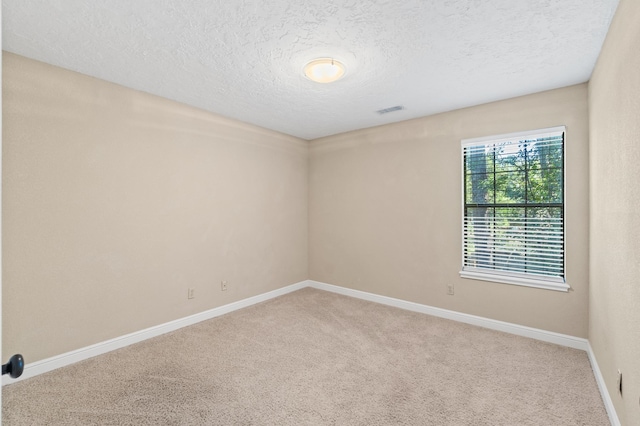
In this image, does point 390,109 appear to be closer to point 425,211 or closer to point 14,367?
point 425,211

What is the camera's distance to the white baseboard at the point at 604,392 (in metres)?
2.21

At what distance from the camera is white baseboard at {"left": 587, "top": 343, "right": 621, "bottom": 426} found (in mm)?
2212

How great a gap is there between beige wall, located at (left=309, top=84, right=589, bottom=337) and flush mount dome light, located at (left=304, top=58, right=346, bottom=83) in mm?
1800

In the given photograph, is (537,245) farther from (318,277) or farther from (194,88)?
(194,88)

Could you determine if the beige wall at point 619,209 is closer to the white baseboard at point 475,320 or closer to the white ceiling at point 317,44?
the white ceiling at point 317,44

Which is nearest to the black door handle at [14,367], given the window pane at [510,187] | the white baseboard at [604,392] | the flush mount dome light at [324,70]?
the flush mount dome light at [324,70]

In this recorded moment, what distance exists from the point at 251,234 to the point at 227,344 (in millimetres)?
1615

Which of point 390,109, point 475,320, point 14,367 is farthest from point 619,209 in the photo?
point 14,367

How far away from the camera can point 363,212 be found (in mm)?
4879

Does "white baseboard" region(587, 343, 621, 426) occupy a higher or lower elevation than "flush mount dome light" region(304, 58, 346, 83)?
lower

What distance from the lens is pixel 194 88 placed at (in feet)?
10.9

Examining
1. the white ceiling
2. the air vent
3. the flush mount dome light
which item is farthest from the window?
the flush mount dome light

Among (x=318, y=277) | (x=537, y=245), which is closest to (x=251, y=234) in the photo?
(x=318, y=277)

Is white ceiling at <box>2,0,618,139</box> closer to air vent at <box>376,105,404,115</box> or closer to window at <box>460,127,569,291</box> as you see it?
air vent at <box>376,105,404,115</box>
